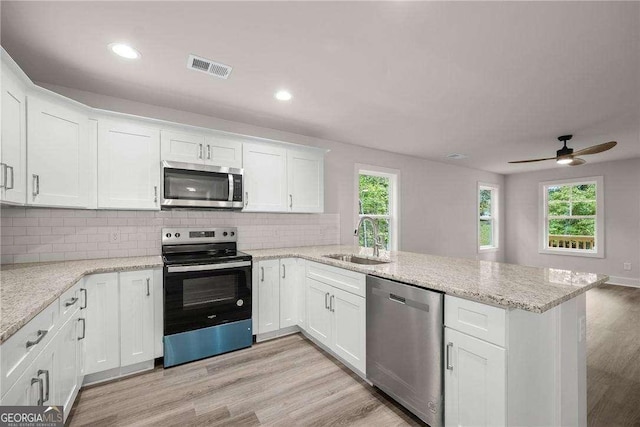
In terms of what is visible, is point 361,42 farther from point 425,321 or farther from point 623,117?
point 623,117

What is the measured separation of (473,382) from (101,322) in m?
2.52

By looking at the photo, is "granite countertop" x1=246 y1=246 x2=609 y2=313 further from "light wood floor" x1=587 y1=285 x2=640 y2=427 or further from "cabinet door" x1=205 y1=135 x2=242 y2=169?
"cabinet door" x1=205 y1=135 x2=242 y2=169

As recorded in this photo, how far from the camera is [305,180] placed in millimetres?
3562

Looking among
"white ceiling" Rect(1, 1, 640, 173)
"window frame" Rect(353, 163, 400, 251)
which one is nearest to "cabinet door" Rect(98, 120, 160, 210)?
→ "white ceiling" Rect(1, 1, 640, 173)

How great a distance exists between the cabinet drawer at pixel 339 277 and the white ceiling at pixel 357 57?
1.59 m

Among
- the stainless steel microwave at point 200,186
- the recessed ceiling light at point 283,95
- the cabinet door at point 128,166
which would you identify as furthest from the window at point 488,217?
the cabinet door at point 128,166

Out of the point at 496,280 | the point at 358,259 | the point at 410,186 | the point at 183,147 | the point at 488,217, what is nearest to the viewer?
the point at 496,280

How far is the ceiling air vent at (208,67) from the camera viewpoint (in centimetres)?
209

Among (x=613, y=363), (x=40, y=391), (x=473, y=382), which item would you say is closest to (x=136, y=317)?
(x=40, y=391)

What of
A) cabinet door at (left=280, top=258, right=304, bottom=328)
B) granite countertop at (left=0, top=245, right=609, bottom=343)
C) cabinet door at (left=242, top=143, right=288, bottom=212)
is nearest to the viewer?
granite countertop at (left=0, top=245, right=609, bottom=343)

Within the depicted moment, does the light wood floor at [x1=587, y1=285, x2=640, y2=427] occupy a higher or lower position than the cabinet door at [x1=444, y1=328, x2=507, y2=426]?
lower

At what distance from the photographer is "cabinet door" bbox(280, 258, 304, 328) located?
301cm

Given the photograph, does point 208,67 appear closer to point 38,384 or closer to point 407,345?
point 38,384

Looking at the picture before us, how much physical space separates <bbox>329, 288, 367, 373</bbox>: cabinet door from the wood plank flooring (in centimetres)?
18
